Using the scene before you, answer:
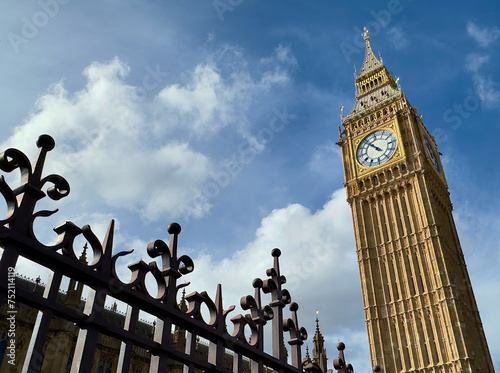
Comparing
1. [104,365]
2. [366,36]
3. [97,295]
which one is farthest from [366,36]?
[97,295]

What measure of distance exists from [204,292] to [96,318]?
1025 millimetres

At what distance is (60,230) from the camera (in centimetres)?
323

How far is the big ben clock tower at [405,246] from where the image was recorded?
31203 mm

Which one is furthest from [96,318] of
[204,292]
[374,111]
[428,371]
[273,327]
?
[374,111]

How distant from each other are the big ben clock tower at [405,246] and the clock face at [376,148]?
88 mm

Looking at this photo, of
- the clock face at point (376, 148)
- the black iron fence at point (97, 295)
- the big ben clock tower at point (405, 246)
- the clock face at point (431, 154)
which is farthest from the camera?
the clock face at point (431, 154)

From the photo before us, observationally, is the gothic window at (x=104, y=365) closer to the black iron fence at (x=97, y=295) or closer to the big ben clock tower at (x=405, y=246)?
the big ben clock tower at (x=405, y=246)

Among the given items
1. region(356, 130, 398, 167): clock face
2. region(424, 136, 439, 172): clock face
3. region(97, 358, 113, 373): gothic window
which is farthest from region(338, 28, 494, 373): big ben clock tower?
region(97, 358, 113, 373): gothic window

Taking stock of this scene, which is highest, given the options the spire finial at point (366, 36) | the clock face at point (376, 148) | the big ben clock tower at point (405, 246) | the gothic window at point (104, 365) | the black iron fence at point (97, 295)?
the spire finial at point (366, 36)

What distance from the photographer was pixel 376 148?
4091 cm

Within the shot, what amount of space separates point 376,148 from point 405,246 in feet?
31.4

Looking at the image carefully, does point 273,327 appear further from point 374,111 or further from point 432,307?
point 374,111

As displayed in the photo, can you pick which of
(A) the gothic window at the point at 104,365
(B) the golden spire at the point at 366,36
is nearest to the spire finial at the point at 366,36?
(B) the golden spire at the point at 366,36

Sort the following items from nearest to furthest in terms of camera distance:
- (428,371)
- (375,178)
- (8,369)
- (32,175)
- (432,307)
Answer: (32,175), (8,369), (428,371), (432,307), (375,178)
